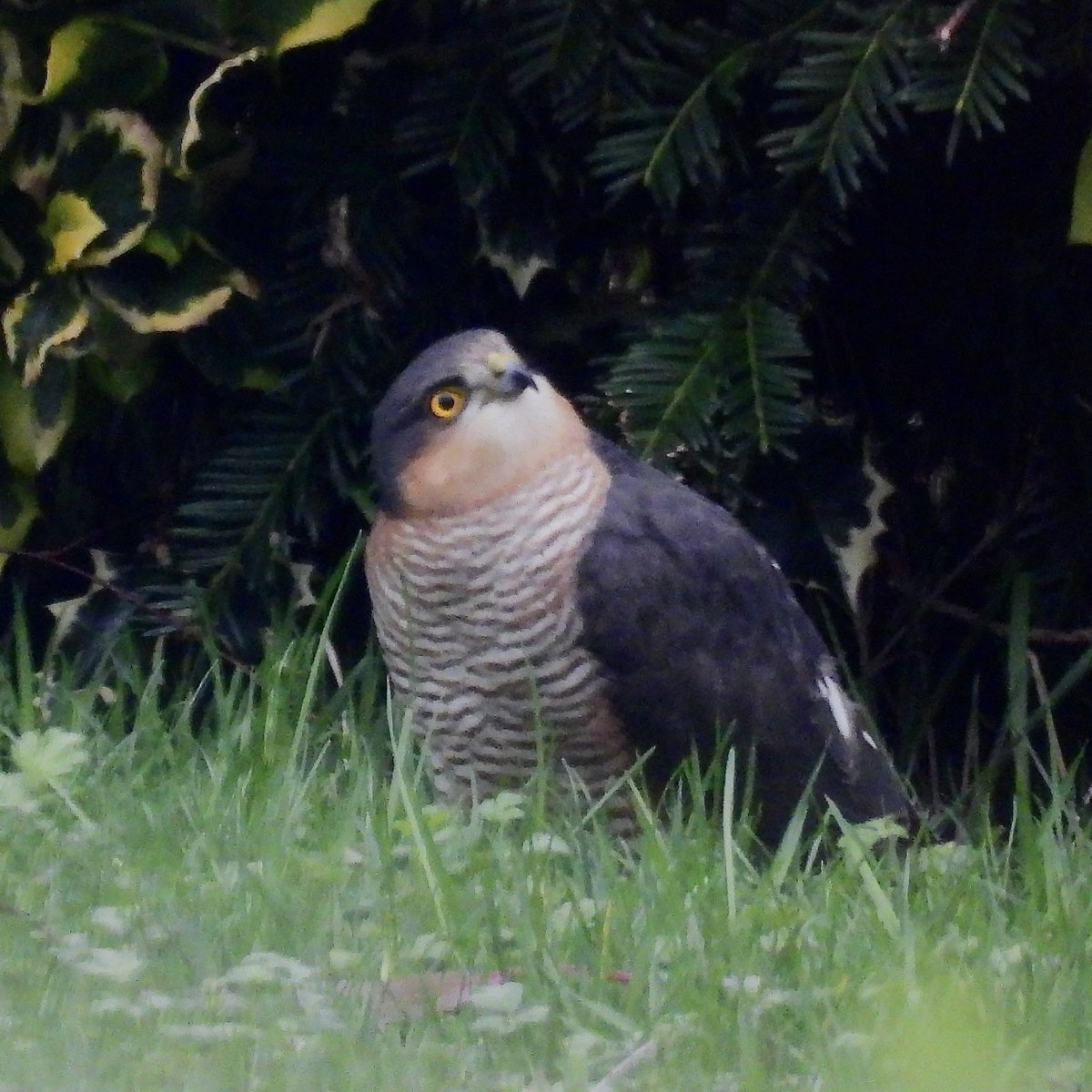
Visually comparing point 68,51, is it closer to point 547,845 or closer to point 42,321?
point 42,321

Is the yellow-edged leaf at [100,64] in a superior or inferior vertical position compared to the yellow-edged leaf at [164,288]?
superior

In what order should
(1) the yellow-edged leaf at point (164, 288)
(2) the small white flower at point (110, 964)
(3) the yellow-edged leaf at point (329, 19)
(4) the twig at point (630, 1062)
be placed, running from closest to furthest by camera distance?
(4) the twig at point (630, 1062)
(2) the small white flower at point (110, 964)
(3) the yellow-edged leaf at point (329, 19)
(1) the yellow-edged leaf at point (164, 288)

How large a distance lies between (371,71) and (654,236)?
67cm

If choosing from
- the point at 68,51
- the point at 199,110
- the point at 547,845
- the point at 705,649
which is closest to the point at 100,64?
the point at 68,51

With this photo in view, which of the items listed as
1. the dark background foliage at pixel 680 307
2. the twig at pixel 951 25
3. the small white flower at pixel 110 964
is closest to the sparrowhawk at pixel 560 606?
the dark background foliage at pixel 680 307

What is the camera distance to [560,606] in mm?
4008

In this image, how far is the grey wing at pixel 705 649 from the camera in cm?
404

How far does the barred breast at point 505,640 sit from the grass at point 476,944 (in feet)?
0.74

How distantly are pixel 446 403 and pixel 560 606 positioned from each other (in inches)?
19.2

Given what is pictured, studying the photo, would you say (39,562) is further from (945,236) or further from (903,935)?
(903,935)

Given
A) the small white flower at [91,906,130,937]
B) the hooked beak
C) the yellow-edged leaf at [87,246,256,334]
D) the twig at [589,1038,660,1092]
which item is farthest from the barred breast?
the twig at [589,1038,660,1092]

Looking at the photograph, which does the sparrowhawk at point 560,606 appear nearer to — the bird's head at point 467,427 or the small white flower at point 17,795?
the bird's head at point 467,427

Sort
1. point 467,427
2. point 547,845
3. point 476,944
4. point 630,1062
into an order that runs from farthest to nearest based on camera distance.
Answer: point 467,427
point 547,845
point 476,944
point 630,1062

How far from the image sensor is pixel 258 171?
4.48 metres
